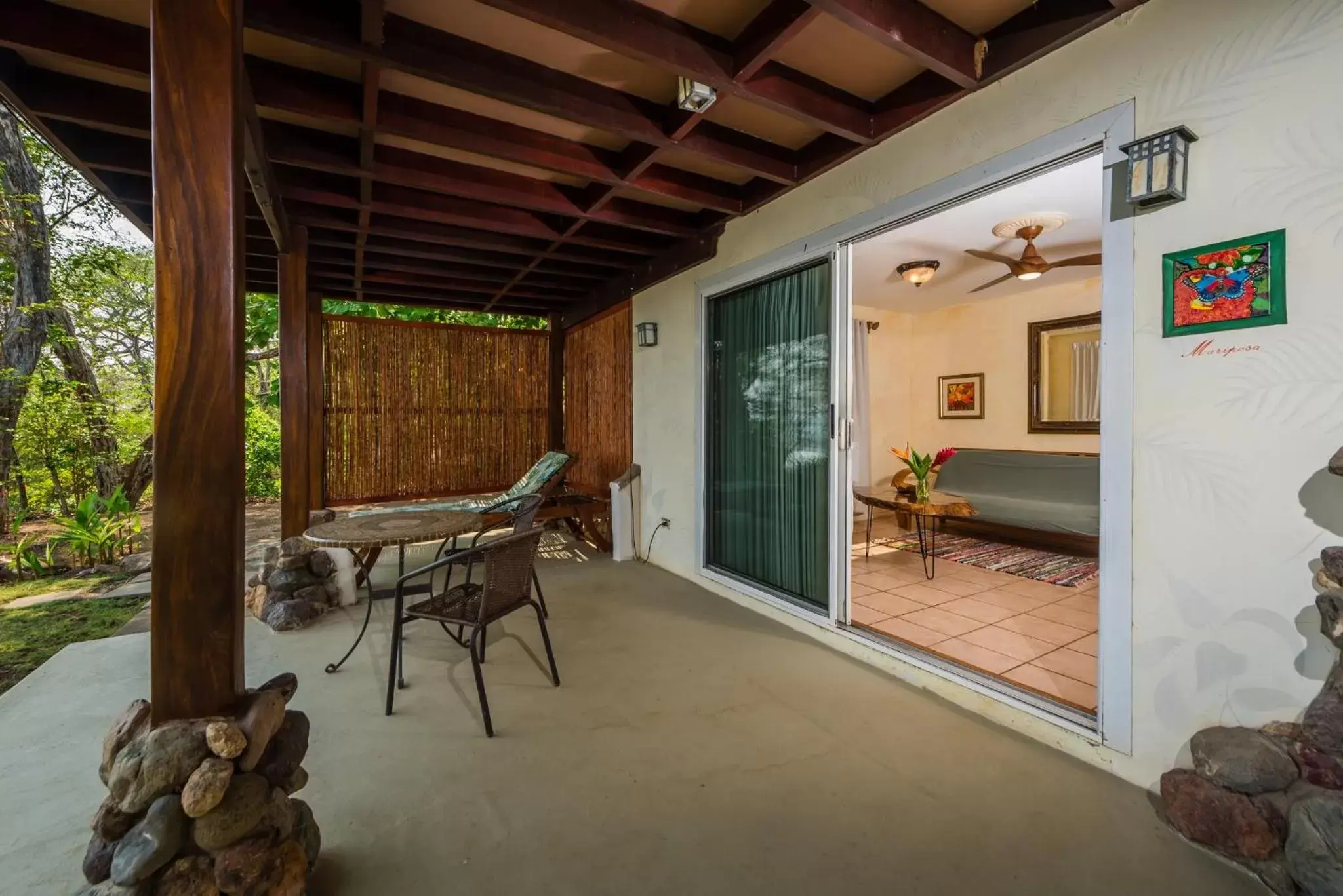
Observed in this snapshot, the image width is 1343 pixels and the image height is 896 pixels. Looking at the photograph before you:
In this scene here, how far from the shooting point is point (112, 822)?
1197mm

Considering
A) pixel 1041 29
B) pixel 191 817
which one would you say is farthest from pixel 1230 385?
A: pixel 191 817

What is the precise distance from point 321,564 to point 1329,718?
4553mm

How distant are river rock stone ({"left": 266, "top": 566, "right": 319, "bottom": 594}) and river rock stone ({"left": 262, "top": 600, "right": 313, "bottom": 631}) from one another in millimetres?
100

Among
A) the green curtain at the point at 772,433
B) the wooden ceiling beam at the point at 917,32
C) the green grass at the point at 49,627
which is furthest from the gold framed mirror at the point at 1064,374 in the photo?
the green grass at the point at 49,627

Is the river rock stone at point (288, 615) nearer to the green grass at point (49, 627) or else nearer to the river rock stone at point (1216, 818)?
the green grass at point (49, 627)

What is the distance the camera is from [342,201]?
3422 millimetres

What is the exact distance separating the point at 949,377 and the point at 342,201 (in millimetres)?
6262

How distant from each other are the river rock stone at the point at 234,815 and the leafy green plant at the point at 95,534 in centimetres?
539

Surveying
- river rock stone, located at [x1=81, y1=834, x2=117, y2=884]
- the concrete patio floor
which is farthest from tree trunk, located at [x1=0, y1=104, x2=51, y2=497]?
river rock stone, located at [x1=81, y1=834, x2=117, y2=884]

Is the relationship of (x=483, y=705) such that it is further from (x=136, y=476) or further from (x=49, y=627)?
(x=136, y=476)

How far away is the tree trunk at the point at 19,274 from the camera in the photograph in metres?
5.50

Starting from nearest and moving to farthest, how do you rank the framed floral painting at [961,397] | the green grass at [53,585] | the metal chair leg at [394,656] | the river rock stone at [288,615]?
1. the metal chair leg at [394,656]
2. the river rock stone at [288,615]
3. the green grass at [53,585]
4. the framed floral painting at [961,397]

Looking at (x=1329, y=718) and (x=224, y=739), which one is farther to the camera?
(x=1329, y=718)

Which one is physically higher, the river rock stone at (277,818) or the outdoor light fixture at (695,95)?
the outdoor light fixture at (695,95)
